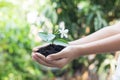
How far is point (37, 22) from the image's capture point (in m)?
2.35

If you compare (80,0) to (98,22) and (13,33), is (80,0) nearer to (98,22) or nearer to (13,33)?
(98,22)

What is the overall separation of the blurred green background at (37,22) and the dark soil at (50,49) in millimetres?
843

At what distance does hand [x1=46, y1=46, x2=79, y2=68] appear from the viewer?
56.0 inches

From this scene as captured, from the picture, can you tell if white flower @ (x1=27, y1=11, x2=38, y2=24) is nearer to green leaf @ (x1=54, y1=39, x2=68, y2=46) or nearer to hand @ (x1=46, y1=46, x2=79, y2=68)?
green leaf @ (x1=54, y1=39, x2=68, y2=46)

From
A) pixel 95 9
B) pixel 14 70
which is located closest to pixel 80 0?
pixel 95 9

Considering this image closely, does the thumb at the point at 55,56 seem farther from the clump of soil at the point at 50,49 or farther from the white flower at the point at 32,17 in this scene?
the white flower at the point at 32,17

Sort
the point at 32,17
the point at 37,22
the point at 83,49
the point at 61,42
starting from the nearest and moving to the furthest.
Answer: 1. the point at 83,49
2. the point at 61,42
3. the point at 37,22
4. the point at 32,17

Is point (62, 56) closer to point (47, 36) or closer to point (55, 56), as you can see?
point (55, 56)

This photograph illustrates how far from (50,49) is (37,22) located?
86 cm

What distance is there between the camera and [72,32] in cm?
259

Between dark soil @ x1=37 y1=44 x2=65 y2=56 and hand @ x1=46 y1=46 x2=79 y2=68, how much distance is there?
37mm

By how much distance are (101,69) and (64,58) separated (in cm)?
124

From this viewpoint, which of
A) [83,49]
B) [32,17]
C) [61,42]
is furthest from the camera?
[32,17]

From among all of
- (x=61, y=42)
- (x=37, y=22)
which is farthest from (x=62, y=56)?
(x=37, y=22)
